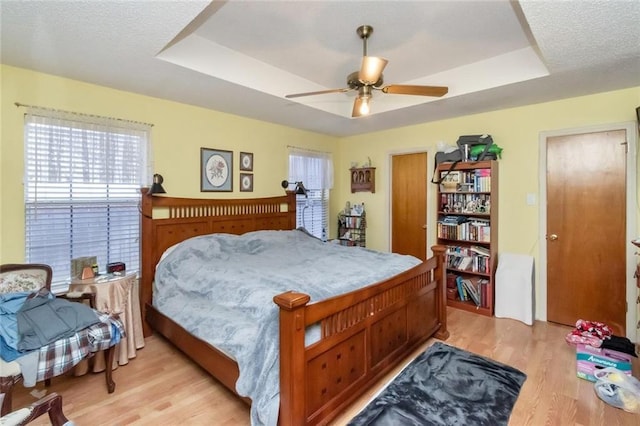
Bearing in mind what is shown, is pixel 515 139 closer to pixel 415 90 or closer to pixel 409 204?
pixel 409 204

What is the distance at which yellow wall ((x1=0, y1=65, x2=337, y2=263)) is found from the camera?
2.47 meters

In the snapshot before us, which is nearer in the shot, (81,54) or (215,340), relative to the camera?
(215,340)

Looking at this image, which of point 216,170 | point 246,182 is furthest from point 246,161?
point 216,170

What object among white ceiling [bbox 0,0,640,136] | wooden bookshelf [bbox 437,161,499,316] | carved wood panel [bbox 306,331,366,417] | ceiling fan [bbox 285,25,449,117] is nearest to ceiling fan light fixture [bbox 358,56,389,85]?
ceiling fan [bbox 285,25,449,117]

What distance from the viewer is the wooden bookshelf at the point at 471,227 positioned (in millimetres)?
3658

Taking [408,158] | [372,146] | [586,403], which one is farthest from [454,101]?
[586,403]

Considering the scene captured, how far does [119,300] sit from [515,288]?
3.99m

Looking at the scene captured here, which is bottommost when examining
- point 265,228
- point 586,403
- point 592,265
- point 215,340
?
point 586,403

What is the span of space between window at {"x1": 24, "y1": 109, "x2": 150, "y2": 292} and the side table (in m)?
0.38

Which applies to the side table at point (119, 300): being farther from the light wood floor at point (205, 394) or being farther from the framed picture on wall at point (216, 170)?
the framed picture on wall at point (216, 170)

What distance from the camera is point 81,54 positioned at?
7.45ft

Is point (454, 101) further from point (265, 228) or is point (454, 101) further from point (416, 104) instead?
point (265, 228)

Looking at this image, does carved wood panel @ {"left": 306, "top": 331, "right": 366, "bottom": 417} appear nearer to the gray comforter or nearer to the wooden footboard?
the wooden footboard

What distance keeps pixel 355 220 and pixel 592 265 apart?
295 cm
